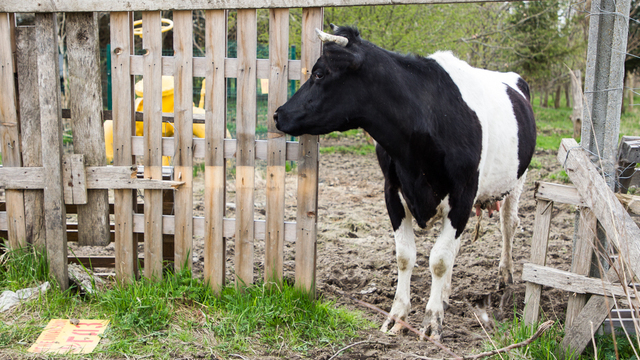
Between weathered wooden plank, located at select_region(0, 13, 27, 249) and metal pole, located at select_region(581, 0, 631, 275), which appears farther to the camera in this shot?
weathered wooden plank, located at select_region(0, 13, 27, 249)

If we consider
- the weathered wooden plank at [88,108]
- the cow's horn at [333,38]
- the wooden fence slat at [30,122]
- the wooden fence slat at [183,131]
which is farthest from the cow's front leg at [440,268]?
the wooden fence slat at [30,122]

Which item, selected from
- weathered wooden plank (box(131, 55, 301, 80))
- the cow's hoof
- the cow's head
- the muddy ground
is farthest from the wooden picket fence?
the cow's hoof

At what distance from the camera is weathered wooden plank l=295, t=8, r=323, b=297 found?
3527 millimetres

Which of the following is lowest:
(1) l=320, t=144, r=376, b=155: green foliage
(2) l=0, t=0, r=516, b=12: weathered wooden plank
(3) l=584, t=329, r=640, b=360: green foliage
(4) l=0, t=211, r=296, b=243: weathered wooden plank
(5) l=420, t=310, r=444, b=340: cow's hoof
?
(5) l=420, t=310, r=444, b=340: cow's hoof

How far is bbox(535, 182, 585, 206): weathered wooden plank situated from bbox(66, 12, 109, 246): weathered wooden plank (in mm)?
3062

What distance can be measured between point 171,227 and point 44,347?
3.68ft

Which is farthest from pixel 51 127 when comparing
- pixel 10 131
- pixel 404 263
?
pixel 404 263

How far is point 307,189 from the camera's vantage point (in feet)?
12.1

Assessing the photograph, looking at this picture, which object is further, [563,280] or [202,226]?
[202,226]

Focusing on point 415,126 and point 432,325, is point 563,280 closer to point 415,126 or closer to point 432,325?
point 432,325

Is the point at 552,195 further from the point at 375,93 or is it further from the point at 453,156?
the point at 375,93

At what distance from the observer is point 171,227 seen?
3828 mm

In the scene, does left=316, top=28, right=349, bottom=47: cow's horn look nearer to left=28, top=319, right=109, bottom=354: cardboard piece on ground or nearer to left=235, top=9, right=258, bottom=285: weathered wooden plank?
left=235, top=9, right=258, bottom=285: weathered wooden plank

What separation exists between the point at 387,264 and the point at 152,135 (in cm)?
247
